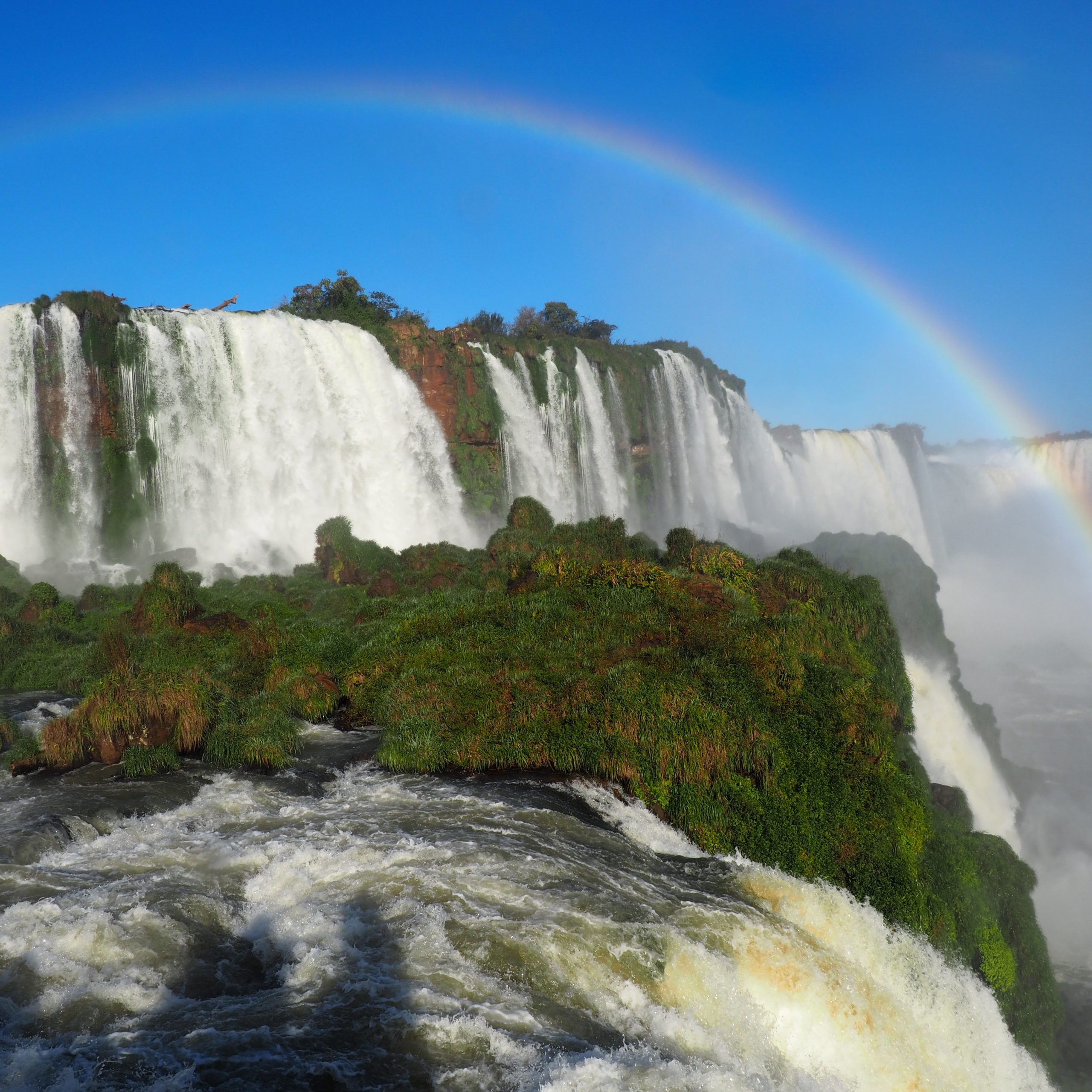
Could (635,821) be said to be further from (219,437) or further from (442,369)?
(442,369)

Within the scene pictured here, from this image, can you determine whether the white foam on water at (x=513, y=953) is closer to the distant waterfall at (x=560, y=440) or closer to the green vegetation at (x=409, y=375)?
the green vegetation at (x=409, y=375)

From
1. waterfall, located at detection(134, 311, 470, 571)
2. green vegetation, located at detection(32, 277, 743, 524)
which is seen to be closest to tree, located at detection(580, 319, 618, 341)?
green vegetation, located at detection(32, 277, 743, 524)

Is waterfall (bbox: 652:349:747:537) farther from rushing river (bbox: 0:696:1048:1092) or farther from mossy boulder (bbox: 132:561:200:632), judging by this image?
rushing river (bbox: 0:696:1048:1092)

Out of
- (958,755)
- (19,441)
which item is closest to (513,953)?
(958,755)

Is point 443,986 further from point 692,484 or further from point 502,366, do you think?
point 692,484

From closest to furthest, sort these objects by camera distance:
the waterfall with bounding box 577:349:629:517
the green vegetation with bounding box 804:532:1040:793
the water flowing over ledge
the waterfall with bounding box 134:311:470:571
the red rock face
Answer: the green vegetation with bounding box 804:532:1040:793 < the water flowing over ledge < the waterfall with bounding box 134:311:470:571 < the red rock face < the waterfall with bounding box 577:349:629:517
